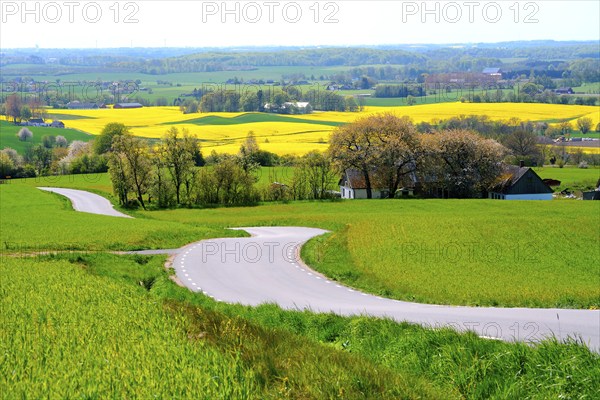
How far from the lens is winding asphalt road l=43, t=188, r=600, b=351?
2038cm

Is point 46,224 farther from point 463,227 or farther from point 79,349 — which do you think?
point 79,349

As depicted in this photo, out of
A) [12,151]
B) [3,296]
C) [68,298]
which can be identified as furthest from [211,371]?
[12,151]

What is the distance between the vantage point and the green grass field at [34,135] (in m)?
129

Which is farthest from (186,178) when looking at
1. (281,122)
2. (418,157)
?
(281,122)

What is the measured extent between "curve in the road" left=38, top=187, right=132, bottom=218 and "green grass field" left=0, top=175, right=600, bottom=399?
100 feet

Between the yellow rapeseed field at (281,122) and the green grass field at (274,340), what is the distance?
82.2 meters

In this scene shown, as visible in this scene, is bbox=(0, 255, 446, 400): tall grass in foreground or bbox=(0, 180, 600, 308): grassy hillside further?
bbox=(0, 180, 600, 308): grassy hillside

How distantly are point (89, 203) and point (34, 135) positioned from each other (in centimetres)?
7347

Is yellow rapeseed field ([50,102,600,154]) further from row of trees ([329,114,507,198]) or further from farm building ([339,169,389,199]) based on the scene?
row of trees ([329,114,507,198])

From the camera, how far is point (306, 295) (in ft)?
86.1

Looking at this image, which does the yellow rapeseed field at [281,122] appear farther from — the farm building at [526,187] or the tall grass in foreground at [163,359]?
the tall grass in foreground at [163,359]

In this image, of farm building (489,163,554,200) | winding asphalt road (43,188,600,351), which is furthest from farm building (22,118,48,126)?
winding asphalt road (43,188,600,351)

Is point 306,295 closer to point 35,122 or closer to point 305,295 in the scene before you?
point 305,295

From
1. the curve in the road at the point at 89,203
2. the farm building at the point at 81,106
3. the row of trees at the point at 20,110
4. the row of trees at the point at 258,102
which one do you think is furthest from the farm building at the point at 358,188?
the farm building at the point at 81,106
